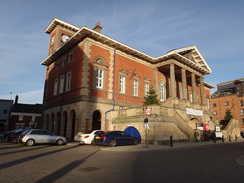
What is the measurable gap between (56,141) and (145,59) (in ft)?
61.3

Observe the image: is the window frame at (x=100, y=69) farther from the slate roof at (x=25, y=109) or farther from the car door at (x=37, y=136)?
the slate roof at (x=25, y=109)

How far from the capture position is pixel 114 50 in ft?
83.6

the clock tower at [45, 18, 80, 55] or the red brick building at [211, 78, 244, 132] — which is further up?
the clock tower at [45, 18, 80, 55]

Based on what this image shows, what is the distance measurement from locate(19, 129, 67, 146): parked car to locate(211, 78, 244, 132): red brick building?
58.3 metres

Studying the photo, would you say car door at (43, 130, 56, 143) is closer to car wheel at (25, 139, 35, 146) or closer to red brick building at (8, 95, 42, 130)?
car wheel at (25, 139, 35, 146)

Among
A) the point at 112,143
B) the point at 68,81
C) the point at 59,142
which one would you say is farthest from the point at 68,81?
the point at 112,143

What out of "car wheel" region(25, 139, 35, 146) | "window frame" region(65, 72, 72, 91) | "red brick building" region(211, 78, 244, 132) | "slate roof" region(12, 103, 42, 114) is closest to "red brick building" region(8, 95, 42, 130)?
"slate roof" region(12, 103, 42, 114)

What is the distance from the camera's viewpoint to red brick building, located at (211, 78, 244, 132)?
2352 inches

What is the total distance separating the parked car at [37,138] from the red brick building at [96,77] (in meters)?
3.51

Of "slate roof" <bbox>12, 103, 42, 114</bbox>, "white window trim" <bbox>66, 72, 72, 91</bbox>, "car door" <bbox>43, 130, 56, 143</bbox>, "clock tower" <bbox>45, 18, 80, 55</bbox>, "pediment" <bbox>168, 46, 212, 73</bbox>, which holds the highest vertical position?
"clock tower" <bbox>45, 18, 80, 55</bbox>

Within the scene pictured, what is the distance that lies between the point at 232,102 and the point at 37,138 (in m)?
64.1

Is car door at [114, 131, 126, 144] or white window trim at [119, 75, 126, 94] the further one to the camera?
white window trim at [119, 75, 126, 94]

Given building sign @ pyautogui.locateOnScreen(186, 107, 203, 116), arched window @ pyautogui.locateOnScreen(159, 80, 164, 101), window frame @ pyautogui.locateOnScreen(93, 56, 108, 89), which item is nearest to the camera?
window frame @ pyautogui.locateOnScreen(93, 56, 108, 89)

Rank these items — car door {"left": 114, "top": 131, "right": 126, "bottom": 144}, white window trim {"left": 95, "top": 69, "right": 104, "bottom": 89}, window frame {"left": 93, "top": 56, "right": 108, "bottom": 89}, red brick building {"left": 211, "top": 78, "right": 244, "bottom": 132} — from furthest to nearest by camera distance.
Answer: red brick building {"left": 211, "top": 78, "right": 244, "bottom": 132} < white window trim {"left": 95, "top": 69, "right": 104, "bottom": 89} < window frame {"left": 93, "top": 56, "right": 108, "bottom": 89} < car door {"left": 114, "top": 131, "right": 126, "bottom": 144}
